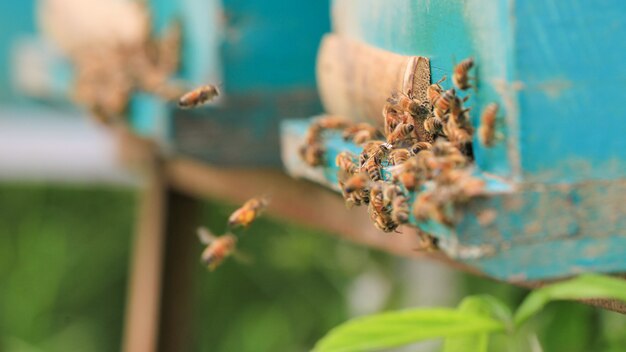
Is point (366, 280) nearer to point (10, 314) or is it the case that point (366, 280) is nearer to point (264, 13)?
point (264, 13)

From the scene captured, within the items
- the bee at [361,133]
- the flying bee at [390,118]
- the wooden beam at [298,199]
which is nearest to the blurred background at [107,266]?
the wooden beam at [298,199]

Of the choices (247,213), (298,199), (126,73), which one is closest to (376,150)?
(247,213)

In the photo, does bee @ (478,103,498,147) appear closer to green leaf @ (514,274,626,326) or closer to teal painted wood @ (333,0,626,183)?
teal painted wood @ (333,0,626,183)

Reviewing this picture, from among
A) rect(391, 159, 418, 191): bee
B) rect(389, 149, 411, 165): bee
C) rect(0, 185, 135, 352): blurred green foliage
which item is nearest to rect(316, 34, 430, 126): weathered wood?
rect(389, 149, 411, 165): bee

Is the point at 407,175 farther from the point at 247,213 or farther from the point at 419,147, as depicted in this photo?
the point at 247,213

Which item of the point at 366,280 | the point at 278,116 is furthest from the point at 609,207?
the point at 366,280
